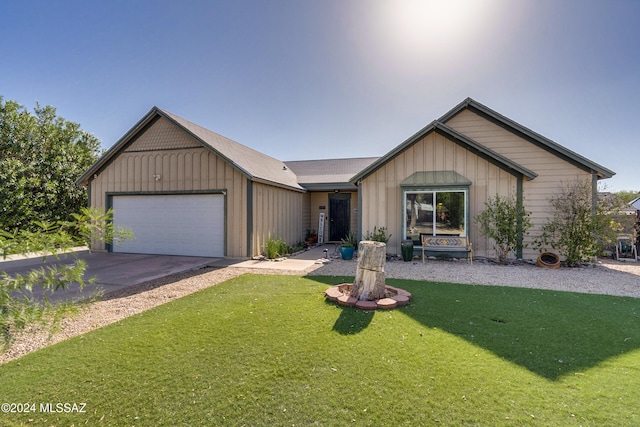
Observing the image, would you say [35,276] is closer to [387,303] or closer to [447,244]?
[387,303]

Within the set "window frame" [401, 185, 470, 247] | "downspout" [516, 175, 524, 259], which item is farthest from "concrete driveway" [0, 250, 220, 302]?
"downspout" [516, 175, 524, 259]

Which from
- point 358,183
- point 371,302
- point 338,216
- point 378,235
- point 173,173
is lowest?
point 371,302

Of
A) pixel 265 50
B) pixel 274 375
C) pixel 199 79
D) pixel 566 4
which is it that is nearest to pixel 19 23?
pixel 199 79

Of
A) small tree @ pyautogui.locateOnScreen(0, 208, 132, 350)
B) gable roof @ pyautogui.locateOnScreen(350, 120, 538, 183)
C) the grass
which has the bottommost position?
the grass

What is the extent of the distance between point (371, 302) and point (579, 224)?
26.0ft

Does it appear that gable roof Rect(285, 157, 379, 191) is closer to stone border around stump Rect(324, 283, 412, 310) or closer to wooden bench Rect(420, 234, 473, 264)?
wooden bench Rect(420, 234, 473, 264)

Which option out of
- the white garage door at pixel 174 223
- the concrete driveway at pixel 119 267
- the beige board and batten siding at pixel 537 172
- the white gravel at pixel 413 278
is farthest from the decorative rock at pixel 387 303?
the white garage door at pixel 174 223

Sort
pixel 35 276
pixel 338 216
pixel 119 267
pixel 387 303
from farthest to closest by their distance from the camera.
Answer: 1. pixel 338 216
2. pixel 119 267
3. pixel 387 303
4. pixel 35 276

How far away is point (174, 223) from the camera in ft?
37.7

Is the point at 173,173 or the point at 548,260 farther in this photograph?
the point at 173,173

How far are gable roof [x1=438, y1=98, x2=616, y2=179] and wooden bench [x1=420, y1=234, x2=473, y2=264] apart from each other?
4223 millimetres

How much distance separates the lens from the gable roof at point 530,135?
30.7 feet

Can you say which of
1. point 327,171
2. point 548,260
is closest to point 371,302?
point 548,260

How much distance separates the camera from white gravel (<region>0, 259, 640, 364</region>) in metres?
4.74
